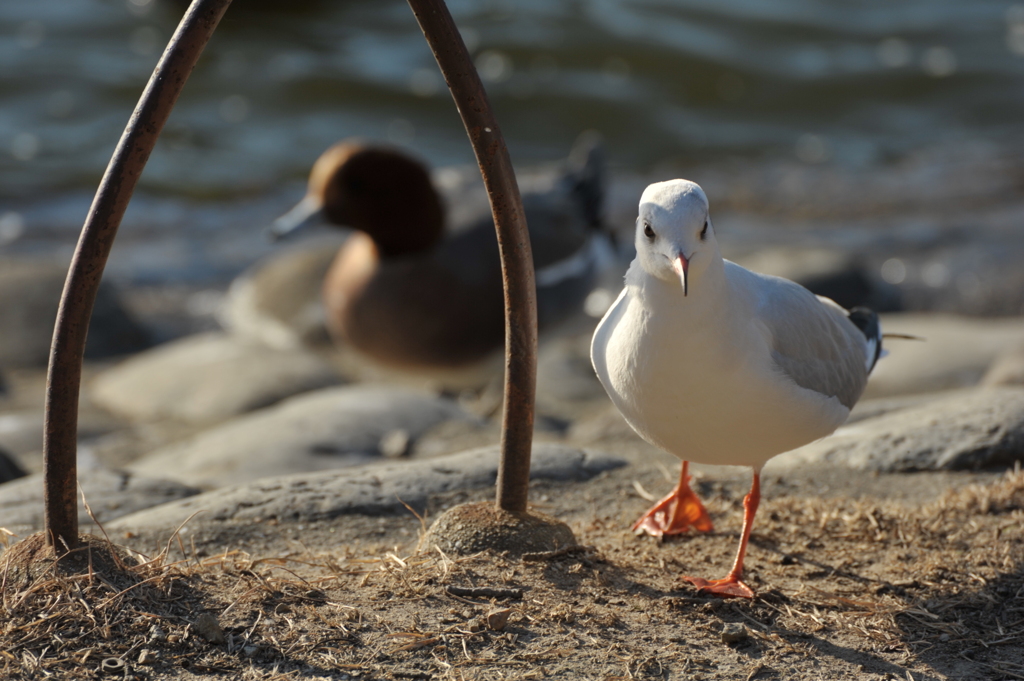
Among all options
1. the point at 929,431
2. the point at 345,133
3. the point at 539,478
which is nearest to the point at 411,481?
the point at 539,478

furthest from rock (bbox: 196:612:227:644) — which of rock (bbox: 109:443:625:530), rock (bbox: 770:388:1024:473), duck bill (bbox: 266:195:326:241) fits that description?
duck bill (bbox: 266:195:326:241)

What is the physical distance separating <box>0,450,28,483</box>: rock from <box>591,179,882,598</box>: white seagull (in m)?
2.53

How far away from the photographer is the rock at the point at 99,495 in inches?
128

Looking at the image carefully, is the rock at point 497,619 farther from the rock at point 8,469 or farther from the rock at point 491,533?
the rock at point 8,469

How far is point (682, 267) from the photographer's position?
2398 millimetres

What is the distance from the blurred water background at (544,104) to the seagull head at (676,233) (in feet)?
24.4

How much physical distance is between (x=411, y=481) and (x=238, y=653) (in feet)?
3.78

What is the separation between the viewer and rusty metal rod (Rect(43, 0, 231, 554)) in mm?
2273

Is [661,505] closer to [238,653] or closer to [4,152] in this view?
[238,653]

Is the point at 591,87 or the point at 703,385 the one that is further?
the point at 591,87

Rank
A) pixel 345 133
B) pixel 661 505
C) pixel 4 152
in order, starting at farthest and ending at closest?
1. pixel 345 133
2. pixel 4 152
3. pixel 661 505

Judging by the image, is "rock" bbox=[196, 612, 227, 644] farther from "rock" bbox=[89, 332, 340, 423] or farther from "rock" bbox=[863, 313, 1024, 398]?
"rock" bbox=[863, 313, 1024, 398]

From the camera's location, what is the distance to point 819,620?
262cm

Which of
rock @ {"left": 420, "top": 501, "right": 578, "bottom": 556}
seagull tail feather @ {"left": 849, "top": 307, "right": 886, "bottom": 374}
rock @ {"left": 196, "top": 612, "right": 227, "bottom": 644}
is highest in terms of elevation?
seagull tail feather @ {"left": 849, "top": 307, "right": 886, "bottom": 374}
